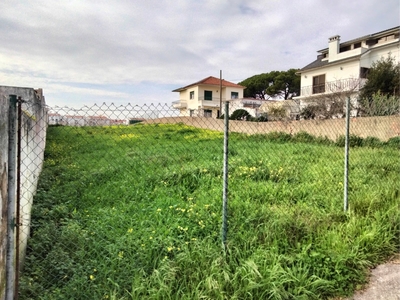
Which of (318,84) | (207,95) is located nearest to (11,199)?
(318,84)

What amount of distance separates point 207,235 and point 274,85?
3279 cm

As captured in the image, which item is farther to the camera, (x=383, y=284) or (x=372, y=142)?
(x=372, y=142)

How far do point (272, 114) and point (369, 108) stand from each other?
6494 mm

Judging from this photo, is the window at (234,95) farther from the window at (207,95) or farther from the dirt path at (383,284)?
the dirt path at (383,284)

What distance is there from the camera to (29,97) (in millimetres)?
4887

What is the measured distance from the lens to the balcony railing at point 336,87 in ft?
58.0

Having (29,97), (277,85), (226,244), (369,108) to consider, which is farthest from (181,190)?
(277,85)

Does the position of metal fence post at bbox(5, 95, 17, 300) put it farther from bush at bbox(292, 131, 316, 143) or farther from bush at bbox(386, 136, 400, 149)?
bush at bbox(292, 131, 316, 143)

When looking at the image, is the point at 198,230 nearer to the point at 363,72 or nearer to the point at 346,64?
the point at 363,72

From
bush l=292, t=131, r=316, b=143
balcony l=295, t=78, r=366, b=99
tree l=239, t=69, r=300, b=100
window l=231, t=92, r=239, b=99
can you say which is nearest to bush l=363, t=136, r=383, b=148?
bush l=292, t=131, r=316, b=143

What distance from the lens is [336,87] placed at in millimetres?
19188

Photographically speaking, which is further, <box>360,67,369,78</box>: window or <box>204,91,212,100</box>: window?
<box>204,91,212,100</box>: window

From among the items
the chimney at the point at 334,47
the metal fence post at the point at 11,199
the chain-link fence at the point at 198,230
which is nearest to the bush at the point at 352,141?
the chain-link fence at the point at 198,230

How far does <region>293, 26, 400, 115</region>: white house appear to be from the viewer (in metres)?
17.8
